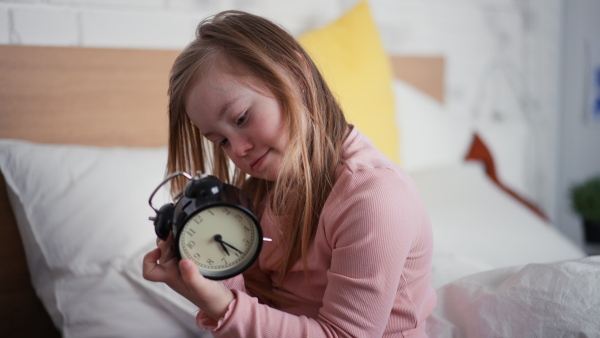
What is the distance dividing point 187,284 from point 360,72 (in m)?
0.98

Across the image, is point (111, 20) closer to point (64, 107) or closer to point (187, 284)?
point (64, 107)

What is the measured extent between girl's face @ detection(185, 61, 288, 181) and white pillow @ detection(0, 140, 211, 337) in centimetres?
38

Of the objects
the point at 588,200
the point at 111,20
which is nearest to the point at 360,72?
the point at 111,20

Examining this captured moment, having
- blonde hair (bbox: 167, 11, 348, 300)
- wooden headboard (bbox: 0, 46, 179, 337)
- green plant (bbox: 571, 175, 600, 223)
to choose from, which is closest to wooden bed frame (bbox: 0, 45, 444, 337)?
wooden headboard (bbox: 0, 46, 179, 337)

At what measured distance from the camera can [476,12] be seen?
2229mm

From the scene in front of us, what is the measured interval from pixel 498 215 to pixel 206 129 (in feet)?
3.32

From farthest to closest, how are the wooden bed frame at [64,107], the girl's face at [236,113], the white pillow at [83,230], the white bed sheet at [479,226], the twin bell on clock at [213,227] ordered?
the white bed sheet at [479,226] → the wooden bed frame at [64,107] → the white pillow at [83,230] → the girl's face at [236,113] → the twin bell on clock at [213,227]

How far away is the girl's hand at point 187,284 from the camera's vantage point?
68cm

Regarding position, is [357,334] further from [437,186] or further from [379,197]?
[437,186]

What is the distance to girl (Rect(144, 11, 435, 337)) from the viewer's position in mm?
727

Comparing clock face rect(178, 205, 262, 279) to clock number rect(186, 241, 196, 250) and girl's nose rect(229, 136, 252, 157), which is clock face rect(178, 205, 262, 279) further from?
girl's nose rect(229, 136, 252, 157)

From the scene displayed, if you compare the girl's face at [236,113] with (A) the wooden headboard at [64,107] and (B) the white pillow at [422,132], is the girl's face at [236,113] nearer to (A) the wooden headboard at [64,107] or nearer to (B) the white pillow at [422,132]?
(A) the wooden headboard at [64,107]

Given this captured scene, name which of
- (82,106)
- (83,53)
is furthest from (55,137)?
(83,53)

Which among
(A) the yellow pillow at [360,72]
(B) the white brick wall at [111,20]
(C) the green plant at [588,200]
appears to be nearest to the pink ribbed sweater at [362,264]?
(A) the yellow pillow at [360,72]
